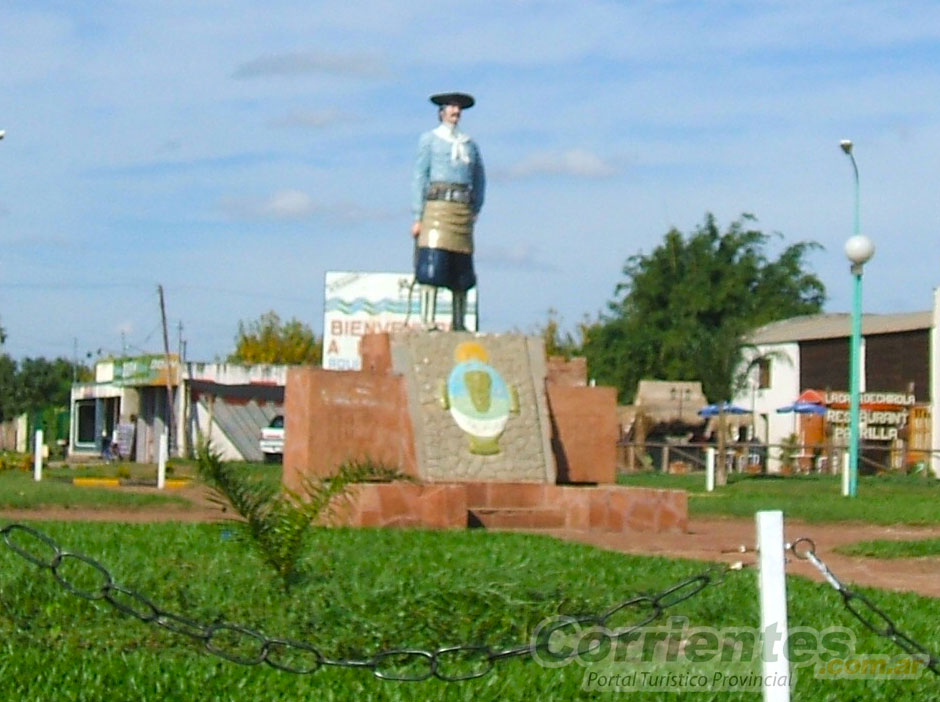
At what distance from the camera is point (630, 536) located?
51.3 feet

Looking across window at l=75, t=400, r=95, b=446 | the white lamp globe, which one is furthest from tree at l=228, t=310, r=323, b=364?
the white lamp globe

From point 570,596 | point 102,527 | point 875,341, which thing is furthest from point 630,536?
point 875,341

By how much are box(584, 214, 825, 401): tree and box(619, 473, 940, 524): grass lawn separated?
18.8m

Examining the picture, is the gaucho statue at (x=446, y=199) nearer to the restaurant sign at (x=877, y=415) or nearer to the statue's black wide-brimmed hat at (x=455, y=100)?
the statue's black wide-brimmed hat at (x=455, y=100)

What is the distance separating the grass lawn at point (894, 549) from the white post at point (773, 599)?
9.05 m

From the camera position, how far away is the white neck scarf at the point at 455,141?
17797 millimetres

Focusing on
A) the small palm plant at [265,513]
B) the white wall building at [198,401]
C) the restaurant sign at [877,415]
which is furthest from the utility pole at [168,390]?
the small palm plant at [265,513]

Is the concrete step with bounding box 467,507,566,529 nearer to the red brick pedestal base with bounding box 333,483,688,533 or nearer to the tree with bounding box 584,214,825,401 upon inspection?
the red brick pedestal base with bounding box 333,483,688,533

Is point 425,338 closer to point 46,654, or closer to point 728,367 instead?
point 46,654

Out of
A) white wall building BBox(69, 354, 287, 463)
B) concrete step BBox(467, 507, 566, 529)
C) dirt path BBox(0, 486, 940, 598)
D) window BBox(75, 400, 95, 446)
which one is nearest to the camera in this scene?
dirt path BBox(0, 486, 940, 598)

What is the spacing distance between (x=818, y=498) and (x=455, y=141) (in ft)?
29.5

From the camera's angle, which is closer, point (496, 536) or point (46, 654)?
point (46, 654)

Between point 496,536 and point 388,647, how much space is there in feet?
19.5

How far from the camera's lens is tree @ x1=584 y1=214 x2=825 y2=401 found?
53.9 m
